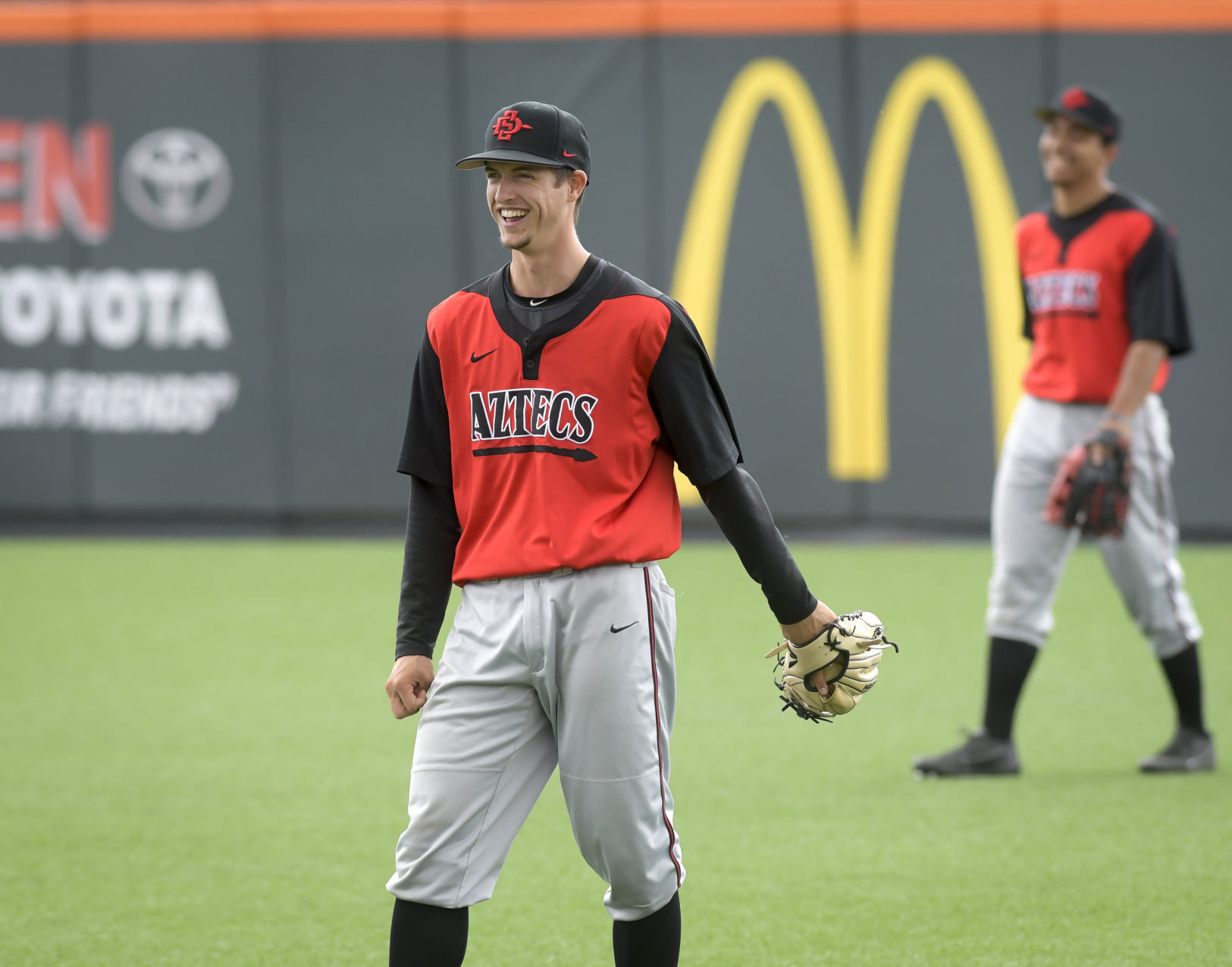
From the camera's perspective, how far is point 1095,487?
5492mm

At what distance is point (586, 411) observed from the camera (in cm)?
319

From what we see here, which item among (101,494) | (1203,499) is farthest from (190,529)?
(1203,499)

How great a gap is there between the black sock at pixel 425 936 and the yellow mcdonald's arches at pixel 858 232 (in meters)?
7.84

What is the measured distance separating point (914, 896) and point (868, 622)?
4.66ft

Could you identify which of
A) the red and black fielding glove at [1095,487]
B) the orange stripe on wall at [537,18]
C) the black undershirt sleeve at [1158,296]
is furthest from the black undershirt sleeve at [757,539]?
the orange stripe on wall at [537,18]

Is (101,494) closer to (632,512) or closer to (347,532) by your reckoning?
(347,532)

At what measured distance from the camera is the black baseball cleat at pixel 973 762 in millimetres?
5715

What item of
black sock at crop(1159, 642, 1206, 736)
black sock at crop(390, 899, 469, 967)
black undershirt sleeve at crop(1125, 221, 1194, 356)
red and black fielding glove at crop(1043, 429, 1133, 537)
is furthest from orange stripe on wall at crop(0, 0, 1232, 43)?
black sock at crop(390, 899, 469, 967)

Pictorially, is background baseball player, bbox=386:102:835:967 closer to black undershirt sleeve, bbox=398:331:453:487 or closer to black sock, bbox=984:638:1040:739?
black undershirt sleeve, bbox=398:331:453:487

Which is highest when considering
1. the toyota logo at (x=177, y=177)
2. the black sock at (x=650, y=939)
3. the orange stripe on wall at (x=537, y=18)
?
the orange stripe on wall at (x=537, y=18)

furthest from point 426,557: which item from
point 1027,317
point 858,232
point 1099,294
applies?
point 858,232

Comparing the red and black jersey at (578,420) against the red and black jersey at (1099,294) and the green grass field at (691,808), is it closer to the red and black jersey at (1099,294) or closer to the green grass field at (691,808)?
the green grass field at (691,808)

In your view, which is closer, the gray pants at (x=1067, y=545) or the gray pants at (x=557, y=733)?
the gray pants at (x=557, y=733)

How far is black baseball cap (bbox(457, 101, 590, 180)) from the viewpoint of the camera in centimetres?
314
